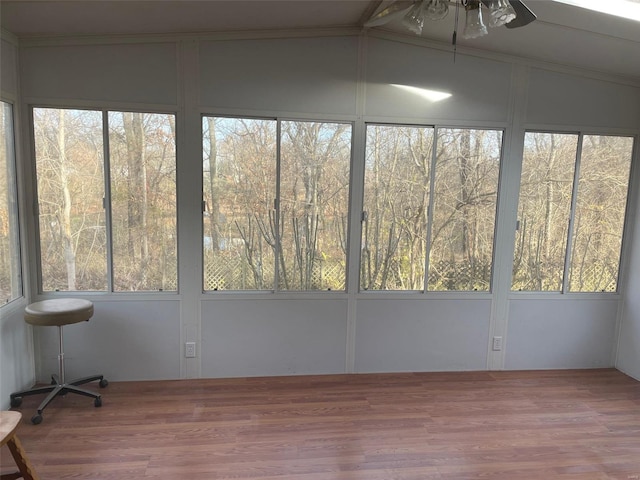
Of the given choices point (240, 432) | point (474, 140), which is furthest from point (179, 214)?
point (474, 140)

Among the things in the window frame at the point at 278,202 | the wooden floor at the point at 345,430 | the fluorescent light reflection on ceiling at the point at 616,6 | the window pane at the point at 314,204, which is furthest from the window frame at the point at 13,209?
the fluorescent light reflection on ceiling at the point at 616,6

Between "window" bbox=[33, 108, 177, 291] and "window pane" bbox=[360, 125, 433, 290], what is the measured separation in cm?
158

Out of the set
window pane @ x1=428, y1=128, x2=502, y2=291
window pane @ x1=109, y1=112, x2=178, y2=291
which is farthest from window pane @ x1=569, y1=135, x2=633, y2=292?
window pane @ x1=109, y1=112, x2=178, y2=291

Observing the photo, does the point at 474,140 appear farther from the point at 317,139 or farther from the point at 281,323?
the point at 281,323

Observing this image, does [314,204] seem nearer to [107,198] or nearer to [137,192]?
[137,192]

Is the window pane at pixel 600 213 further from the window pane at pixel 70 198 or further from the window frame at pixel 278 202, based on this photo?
the window pane at pixel 70 198

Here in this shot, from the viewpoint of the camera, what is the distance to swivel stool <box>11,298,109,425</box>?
2600 mm

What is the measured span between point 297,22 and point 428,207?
5.78 ft

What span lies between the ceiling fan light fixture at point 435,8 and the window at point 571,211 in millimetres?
1950

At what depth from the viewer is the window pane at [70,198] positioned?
2947mm

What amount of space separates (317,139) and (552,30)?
70.6 inches

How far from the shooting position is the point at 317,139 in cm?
319

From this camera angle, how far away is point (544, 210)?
3.46 metres

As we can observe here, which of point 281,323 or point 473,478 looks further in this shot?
point 281,323
